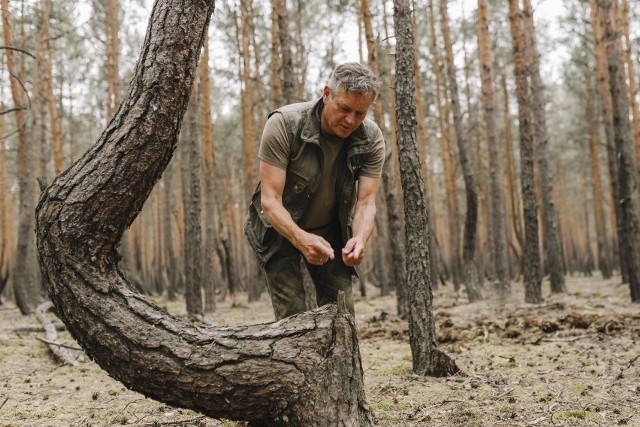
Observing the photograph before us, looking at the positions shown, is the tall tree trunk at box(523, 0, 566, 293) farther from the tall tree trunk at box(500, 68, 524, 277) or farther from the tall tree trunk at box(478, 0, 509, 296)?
the tall tree trunk at box(500, 68, 524, 277)

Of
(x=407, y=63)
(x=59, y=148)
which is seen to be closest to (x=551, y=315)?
(x=407, y=63)

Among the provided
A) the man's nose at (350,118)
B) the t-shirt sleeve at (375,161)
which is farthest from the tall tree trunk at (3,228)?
the man's nose at (350,118)

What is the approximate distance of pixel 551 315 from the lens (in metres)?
7.39

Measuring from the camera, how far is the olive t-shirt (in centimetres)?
281

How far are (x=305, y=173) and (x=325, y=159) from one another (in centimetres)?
13

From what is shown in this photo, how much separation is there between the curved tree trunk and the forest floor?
0.68 meters

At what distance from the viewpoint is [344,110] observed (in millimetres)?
2789

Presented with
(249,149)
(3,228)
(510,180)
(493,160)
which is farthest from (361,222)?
(510,180)

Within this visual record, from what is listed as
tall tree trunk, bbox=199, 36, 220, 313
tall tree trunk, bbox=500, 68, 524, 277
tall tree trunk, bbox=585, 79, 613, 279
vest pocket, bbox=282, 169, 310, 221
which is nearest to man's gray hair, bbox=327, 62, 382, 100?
vest pocket, bbox=282, 169, 310, 221

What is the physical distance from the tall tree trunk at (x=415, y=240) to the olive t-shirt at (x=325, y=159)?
3.27 ft

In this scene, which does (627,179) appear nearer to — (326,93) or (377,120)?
(377,120)

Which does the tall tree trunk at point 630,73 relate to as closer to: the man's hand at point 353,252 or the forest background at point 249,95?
the forest background at point 249,95

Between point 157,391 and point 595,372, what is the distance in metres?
3.08

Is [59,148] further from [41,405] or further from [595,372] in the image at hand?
[595,372]
